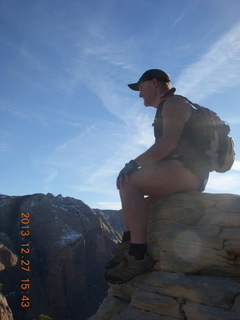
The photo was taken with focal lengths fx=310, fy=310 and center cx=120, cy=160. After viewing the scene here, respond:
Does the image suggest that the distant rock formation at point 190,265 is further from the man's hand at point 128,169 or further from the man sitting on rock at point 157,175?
the man's hand at point 128,169

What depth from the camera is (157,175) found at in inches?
230

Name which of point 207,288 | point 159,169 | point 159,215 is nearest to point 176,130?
point 159,169

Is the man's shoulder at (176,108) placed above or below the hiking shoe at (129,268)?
above

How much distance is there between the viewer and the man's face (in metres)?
6.64

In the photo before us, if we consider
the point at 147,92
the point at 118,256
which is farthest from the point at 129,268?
the point at 147,92

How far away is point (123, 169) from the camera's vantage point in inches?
→ 238

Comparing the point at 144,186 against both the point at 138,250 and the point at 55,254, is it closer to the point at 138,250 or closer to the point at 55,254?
the point at 138,250

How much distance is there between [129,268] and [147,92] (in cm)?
361

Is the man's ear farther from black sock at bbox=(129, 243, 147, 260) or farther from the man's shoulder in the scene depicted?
black sock at bbox=(129, 243, 147, 260)

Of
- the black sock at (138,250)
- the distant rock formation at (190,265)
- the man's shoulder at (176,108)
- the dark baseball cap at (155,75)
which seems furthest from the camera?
the dark baseball cap at (155,75)

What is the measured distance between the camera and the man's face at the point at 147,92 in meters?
6.64

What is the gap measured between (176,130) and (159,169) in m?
0.80
